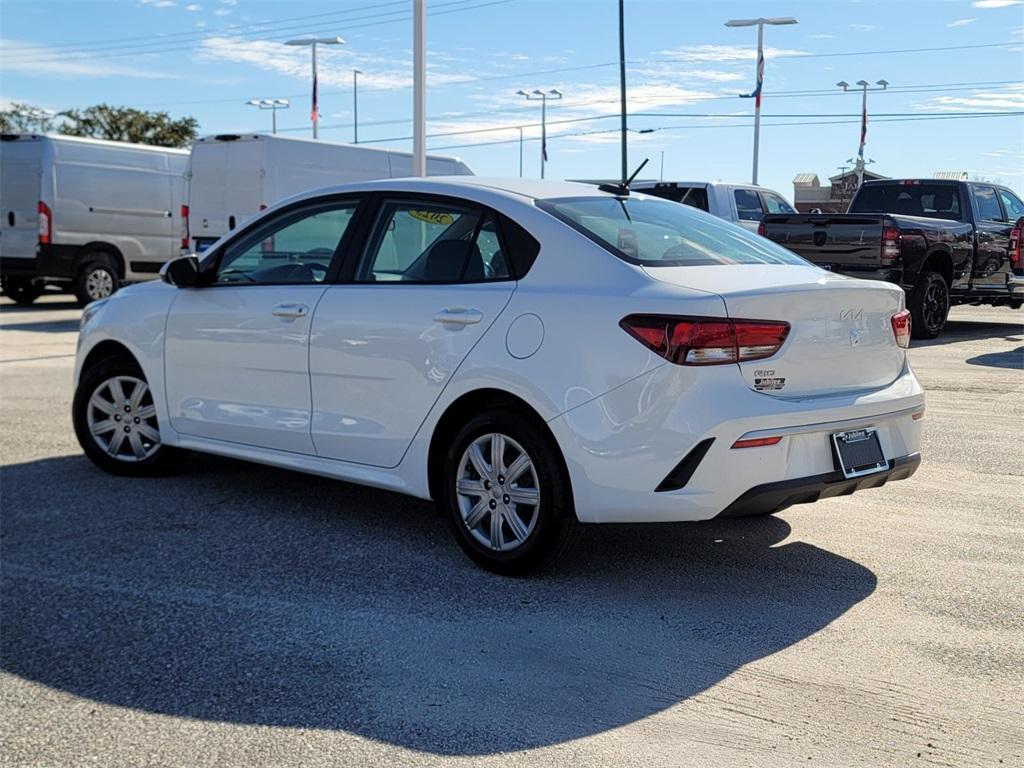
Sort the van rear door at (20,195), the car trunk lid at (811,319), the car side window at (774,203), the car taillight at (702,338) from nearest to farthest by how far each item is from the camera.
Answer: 1. the car taillight at (702,338)
2. the car trunk lid at (811,319)
3. the van rear door at (20,195)
4. the car side window at (774,203)

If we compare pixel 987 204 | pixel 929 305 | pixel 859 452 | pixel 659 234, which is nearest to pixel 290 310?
pixel 659 234

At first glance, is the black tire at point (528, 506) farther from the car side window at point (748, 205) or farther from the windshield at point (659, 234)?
the car side window at point (748, 205)

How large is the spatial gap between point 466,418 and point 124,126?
6956cm

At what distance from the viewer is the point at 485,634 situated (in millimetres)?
4406

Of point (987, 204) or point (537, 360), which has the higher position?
point (987, 204)

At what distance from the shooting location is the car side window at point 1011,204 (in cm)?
1683

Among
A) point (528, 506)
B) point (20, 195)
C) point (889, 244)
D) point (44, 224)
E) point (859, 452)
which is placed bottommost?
point (528, 506)

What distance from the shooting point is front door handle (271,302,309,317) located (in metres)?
5.85

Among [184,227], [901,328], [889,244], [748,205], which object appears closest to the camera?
[901,328]

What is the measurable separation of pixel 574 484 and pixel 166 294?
3.04 meters

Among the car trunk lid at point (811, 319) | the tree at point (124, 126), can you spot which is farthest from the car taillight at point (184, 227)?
the tree at point (124, 126)

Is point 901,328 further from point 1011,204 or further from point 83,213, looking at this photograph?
point 83,213

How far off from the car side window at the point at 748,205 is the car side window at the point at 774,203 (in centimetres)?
23

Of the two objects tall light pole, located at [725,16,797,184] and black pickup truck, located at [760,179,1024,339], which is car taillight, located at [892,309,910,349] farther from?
tall light pole, located at [725,16,797,184]
